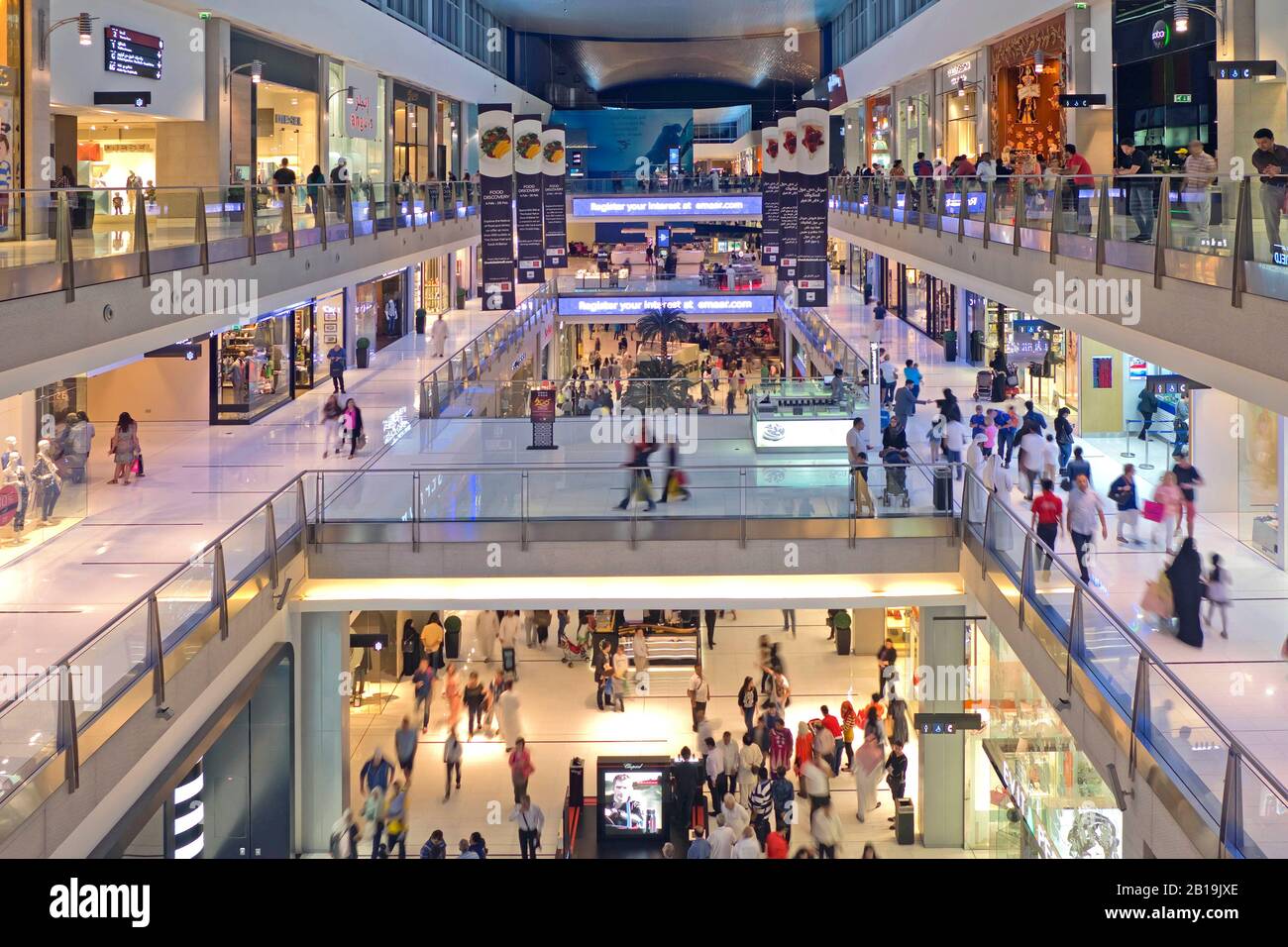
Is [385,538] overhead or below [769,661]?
overhead

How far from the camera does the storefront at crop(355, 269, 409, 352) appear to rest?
3269cm

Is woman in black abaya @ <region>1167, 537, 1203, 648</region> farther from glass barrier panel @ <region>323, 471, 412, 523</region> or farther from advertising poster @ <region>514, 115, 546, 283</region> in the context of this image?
advertising poster @ <region>514, 115, 546, 283</region>

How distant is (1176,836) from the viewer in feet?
23.6

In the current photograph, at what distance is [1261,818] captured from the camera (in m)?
6.02

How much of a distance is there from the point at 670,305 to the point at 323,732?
30.5 metres

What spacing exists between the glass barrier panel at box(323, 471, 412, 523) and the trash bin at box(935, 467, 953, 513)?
6145 mm

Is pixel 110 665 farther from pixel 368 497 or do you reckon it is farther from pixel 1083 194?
pixel 1083 194

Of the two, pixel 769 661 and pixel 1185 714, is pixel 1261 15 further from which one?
pixel 1185 714

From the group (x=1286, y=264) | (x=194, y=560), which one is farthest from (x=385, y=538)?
(x=1286, y=264)

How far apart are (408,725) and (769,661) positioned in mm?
5524

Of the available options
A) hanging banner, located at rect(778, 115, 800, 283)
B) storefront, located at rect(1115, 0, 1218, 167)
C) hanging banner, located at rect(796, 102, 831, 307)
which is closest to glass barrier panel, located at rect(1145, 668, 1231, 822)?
storefront, located at rect(1115, 0, 1218, 167)
